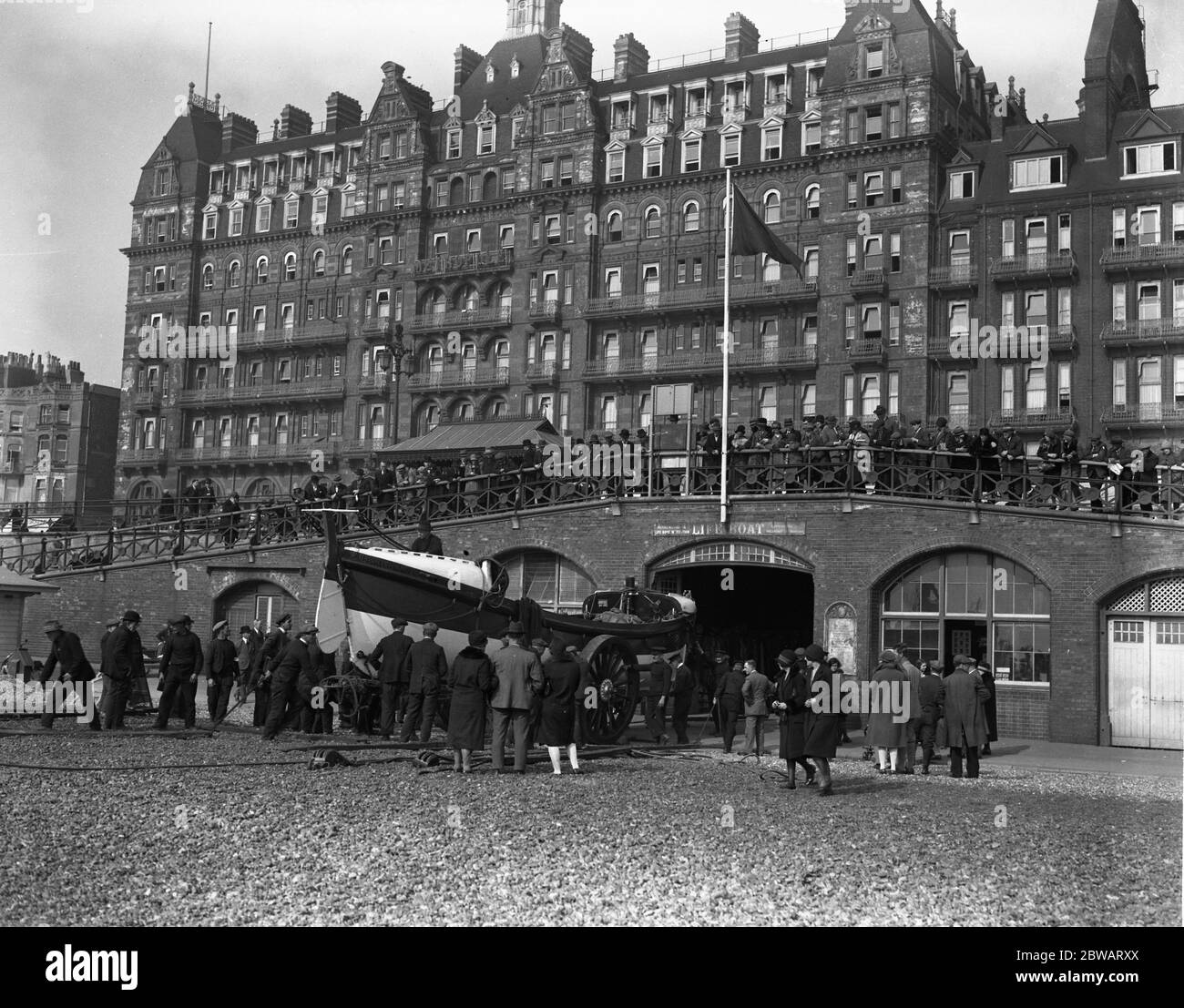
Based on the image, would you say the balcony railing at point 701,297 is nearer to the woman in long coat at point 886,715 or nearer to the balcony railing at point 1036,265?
the balcony railing at point 1036,265

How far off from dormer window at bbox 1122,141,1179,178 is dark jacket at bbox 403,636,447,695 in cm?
3744

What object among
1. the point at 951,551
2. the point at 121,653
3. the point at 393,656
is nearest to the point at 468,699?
the point at 393,656

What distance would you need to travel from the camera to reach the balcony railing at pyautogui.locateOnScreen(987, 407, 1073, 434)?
1800 inches

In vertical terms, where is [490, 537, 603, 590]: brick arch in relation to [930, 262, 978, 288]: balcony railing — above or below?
below

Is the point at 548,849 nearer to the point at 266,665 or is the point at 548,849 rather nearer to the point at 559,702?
the point at 559,702

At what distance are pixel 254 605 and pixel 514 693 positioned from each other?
66.9ft

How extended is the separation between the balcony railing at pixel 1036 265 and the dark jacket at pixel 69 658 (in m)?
36.7

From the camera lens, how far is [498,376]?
56438mm

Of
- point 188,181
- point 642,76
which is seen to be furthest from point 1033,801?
point 188,181

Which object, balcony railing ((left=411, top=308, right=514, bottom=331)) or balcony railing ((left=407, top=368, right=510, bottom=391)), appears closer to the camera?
balcony railing ((left=407, top=368, right=510, bottom=391))

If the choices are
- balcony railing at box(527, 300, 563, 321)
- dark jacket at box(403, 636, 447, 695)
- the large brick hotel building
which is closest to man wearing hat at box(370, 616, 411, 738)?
dark jacket at box(403, 636, 447, 695)

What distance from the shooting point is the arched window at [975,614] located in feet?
88.0

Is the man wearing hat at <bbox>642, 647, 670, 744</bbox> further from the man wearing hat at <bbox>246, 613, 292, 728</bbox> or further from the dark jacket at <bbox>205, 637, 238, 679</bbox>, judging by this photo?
the dark jacket at <bbox>205, 637, 238, 679</bbox>

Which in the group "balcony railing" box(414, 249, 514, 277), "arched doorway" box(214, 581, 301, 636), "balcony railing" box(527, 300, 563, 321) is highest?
"balcony railing" box(414, 249, 514, 277)
